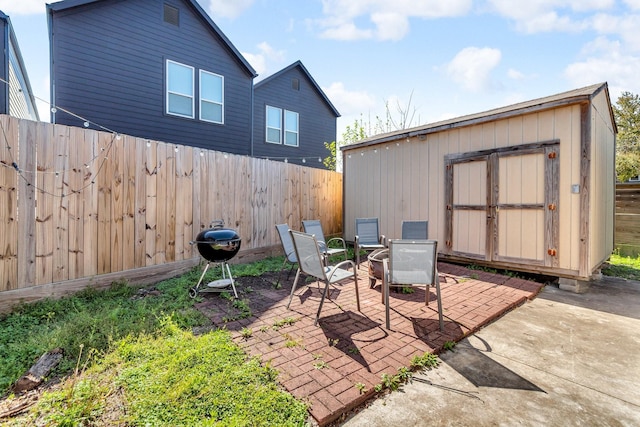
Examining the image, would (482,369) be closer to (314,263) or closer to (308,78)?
(314,263)

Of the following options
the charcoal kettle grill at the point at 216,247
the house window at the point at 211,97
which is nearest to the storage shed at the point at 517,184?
the charcoal kettle grill at the point at 216,247

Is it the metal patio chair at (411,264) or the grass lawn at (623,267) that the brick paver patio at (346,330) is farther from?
the grass lawn at (623,267)

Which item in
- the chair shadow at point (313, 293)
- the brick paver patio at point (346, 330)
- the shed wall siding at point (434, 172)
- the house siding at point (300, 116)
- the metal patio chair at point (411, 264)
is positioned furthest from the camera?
the house siding at point (300, 116)

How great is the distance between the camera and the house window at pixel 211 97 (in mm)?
8727

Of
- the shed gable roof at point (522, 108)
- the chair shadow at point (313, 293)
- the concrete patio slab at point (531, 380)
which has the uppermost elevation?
the shed gable roof at point (522, 108)

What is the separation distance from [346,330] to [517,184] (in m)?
3.93

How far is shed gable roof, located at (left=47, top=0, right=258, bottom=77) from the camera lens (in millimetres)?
6406

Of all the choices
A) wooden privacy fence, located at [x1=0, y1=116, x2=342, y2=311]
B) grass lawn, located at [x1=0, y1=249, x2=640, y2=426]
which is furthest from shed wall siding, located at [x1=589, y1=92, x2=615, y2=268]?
wooden privacy fence, located at [x1=0, y1=116, x2=342, y2=311]

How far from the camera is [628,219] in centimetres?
692

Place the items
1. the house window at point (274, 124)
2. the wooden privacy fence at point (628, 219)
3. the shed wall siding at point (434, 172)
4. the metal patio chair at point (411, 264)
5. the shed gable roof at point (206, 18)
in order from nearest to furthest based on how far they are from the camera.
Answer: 1. the metal patio chair at point (411, 264)
2. the shed wall siding at point (434, 172)
3. the shed gable roof at point (206, 18)
4. the wooden privacy fence at point (628, 219)
5. the house window at point (274, 124)

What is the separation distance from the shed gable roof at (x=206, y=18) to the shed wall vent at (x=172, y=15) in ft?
1.34

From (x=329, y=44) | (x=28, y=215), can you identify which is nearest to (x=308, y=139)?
(x=329, y=44)

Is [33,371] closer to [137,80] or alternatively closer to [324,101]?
[137,80]

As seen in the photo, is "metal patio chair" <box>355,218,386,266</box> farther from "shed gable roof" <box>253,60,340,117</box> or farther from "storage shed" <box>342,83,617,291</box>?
"shed gable roof" <box>253,60,340,117</box>
